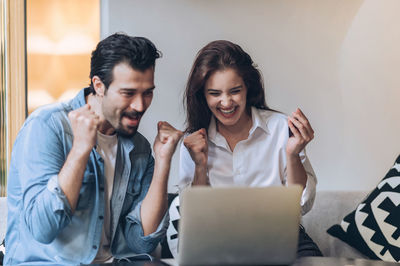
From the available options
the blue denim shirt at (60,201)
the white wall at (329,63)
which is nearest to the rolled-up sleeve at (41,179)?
the blue denim shirt at (60,201)

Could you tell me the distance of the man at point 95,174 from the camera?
181cm

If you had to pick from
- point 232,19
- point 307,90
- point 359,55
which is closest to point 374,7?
point 359,55

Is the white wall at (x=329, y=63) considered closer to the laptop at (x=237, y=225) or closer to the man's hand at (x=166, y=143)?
the man's hand at (x=166, y=143)

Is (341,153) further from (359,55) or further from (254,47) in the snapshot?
(254,47)

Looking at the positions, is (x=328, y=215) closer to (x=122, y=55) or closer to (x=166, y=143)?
(x=166, y=143)

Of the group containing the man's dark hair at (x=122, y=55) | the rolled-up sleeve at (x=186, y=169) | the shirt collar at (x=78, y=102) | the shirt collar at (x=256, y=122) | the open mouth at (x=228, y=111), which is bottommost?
the rolled-up sleeve at (x=186, y=169)

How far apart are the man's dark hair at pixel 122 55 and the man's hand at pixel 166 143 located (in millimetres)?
221

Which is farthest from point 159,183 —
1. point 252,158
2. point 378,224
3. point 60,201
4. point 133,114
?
point 378,224

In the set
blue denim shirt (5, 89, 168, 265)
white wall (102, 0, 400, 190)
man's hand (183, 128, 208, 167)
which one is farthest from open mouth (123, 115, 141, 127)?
white wall (102, 0, 400, 190)

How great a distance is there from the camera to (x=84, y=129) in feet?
5.93

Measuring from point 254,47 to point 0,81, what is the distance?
4.30 feet

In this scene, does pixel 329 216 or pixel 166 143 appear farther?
pixel 329 216

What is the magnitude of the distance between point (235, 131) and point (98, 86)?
30.4 inches

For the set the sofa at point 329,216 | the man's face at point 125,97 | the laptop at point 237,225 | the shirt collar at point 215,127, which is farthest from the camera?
the sofa at point 329,216
